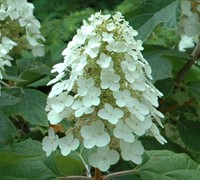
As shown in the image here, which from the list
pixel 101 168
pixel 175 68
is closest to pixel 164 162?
pixel 101 168

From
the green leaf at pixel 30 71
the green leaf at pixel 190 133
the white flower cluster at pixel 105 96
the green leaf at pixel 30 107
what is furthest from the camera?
the green leaf at pixel 30 71

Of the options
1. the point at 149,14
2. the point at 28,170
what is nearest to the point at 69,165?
the point at 28,170

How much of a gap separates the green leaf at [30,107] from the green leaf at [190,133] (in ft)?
1.40

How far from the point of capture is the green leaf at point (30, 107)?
6.10 feet

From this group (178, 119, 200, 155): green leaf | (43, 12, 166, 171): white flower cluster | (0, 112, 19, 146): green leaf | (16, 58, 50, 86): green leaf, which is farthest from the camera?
(16, 58, 50, 86): green leaf

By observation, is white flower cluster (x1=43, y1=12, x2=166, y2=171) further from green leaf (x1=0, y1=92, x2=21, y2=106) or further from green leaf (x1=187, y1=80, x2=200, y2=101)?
green leaf (x1=187, y1=80, x2=200, y2=101)

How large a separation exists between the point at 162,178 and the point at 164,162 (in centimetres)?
6

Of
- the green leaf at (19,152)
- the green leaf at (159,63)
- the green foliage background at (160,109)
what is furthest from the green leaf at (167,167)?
the green leaf at (159,63)

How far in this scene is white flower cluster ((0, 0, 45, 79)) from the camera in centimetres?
202

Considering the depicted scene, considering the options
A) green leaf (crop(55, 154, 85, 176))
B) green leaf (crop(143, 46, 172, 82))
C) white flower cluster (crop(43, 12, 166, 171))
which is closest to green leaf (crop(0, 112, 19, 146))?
green leaf (crop(55, 154, 85, 176))

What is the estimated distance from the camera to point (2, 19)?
6.65 ft

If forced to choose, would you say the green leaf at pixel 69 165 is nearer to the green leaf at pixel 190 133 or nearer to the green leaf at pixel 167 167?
the green leaf at pixel 167 167

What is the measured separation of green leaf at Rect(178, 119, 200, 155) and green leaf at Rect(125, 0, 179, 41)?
338 millimetres

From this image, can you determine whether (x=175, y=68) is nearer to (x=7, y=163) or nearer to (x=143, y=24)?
(x=143, y=24)
